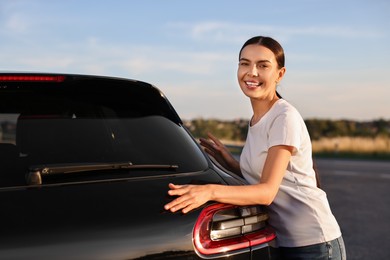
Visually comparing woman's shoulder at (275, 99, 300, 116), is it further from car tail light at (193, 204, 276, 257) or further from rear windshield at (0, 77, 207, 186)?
car tail light at (193, 204, 276, 257)

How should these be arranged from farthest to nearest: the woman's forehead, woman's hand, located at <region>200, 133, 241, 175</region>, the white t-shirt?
woman's hand, located at <region>200, 133, 241, 175</region>, the woman's forehead, the white t-shirt

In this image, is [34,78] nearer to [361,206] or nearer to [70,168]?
[70,168]

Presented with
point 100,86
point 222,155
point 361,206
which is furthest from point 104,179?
point 361,206

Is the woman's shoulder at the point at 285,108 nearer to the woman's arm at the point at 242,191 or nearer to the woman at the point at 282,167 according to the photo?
the woman at the point at 282,167

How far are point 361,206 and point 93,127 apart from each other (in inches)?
336

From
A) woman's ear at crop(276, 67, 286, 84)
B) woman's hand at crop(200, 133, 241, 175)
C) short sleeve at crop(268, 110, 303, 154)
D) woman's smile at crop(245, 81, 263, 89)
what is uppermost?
woman's ear at crop(276, 67, 286, 84)

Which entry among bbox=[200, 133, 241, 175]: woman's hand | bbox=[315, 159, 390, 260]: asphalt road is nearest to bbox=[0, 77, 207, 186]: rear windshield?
bbox=[200, 133, 241, 175]: woman's hand

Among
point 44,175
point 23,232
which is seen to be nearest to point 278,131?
point 44,175

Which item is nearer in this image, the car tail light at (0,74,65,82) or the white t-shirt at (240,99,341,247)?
the car tail light at (0,74,65,82)

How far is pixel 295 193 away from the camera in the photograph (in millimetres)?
2963

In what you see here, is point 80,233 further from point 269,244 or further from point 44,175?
point 269,244

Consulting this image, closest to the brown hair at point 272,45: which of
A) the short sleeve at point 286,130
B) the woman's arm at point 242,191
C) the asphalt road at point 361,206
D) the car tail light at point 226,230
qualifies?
the short sleeve at point 286,130

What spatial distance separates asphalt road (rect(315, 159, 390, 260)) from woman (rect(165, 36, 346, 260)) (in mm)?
3869

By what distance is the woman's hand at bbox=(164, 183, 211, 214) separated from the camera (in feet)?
7.61
